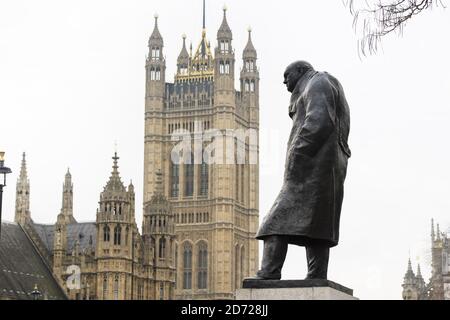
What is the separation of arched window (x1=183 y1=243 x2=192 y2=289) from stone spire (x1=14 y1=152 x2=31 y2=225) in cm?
4737

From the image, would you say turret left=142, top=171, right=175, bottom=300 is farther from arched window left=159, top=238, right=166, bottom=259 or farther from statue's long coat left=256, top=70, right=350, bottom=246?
statue's long coat left=256, top=70, right=350, bottom=246

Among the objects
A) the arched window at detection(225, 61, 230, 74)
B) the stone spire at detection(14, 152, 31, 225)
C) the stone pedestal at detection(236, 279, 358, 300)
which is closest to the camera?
the stone pedestal at detection(236, 279, 358, 300)

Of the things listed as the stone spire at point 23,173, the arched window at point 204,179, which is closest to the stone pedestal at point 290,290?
the stone spire at point 23,173

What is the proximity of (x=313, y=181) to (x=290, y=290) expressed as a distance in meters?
1.37

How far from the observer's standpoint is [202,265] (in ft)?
409

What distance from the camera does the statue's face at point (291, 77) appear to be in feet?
50.2

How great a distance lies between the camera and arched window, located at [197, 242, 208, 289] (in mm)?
123750

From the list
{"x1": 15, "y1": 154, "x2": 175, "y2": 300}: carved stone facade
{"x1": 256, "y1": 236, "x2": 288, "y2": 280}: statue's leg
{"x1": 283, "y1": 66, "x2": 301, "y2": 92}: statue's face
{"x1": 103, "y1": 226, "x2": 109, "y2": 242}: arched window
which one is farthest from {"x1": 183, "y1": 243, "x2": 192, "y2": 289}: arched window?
{"x1": 256, "y1": 236, "x2": 288, "y2": 280}: statue's leg

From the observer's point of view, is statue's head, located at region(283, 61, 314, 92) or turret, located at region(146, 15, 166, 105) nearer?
statue's head, located at region(283, 61, 314, 92)
